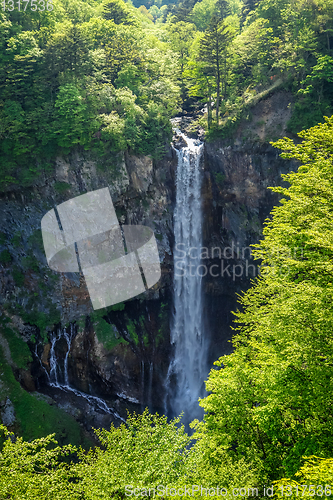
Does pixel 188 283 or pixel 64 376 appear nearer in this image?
pixel 64 376

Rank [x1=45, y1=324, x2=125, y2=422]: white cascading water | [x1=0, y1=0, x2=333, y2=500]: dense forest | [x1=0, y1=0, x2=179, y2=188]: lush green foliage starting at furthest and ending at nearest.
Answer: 1. [x1=45, y1=324, x2=125, y2=422]: white cascading water
2. [x1=0, y1=0, x2=179, y2=188]: lush green foliage
3. [x1=0, y1=0, x2=333, y2=500]: dense forest

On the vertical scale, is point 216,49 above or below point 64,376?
above

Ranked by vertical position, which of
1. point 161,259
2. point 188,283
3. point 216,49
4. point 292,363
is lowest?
point 188,283

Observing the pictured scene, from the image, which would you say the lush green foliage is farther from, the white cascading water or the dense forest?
the white cascading water

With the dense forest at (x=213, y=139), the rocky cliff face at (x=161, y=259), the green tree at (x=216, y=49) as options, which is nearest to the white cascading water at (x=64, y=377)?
the rocky cliff face at (x=161, y=259)

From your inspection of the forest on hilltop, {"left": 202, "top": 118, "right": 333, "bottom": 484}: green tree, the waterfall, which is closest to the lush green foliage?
the forest on hilltop

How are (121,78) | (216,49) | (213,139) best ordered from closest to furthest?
(121,78) < (216,49) < (213,139)

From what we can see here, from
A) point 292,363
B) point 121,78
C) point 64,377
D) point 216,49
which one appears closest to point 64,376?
point 64,377

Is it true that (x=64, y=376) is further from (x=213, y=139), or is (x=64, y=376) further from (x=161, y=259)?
(x=213, y=139)

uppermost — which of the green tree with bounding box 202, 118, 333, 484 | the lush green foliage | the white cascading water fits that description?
the lush green foliage
